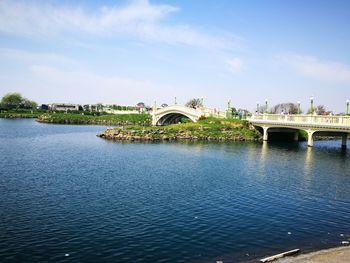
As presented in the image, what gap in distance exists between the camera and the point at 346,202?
30625 millimetres

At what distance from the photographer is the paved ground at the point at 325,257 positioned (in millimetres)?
17734

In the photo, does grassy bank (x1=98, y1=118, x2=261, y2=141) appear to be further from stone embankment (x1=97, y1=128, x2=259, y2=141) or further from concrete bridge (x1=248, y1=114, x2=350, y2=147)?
concrete bridge (x1=248, y1=114, x2=350, y2=147)

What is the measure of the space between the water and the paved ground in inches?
58.2

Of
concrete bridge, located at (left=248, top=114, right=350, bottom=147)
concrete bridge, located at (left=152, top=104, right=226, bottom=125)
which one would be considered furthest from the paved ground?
concrete bridge, located at (left=152, top=104, right=226, bottom=125)

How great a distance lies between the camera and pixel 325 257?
59.9ft

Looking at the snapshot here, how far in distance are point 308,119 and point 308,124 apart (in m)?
2.17

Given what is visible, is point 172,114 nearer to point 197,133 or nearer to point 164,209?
point 197,133

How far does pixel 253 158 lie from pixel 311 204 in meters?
25.0

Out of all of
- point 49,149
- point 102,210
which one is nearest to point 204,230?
point 102,210

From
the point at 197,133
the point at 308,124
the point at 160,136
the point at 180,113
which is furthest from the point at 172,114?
the point at 308,124

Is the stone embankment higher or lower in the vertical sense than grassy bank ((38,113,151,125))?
lower

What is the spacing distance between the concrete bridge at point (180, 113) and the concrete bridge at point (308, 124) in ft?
49.7

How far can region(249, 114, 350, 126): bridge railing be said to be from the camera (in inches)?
2479

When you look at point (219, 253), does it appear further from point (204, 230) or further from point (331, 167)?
point (331, 167)
